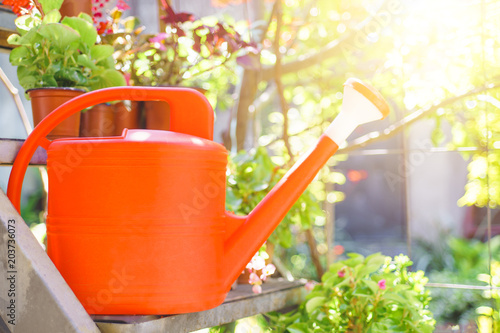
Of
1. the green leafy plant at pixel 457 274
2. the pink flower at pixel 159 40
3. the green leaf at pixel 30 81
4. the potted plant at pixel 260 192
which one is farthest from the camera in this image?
the green leafy plant at pixel 457 274

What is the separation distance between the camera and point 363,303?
1.37 meters

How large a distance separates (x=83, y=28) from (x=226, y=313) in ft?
2.49

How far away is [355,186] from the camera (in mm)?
7305

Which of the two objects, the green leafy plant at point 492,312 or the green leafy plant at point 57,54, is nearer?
the green leafy plant at point 57,54

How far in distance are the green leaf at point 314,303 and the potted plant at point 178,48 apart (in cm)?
75

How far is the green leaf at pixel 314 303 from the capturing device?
4.58 ft

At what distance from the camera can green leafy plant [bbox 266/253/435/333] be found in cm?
135

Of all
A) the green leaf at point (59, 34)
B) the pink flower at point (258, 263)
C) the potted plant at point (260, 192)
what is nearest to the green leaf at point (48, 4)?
the green leaf at point (59, 34)

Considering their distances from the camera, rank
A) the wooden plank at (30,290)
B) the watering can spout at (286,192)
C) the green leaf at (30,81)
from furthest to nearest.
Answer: the green leaf at (30,81)
the watering can spout at (286,192)
the wooden plank at (30,290)

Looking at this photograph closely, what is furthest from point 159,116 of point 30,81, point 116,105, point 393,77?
point 393,77

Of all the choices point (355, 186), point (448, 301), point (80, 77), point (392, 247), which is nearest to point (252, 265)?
point (80, 77)

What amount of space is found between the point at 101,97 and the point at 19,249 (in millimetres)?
306

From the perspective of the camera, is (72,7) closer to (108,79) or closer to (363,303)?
(108,79)

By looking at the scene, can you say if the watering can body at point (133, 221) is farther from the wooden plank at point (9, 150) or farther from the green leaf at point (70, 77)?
the green leaf at point (70, 77)
